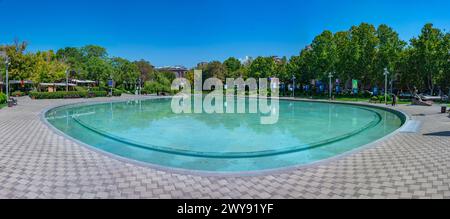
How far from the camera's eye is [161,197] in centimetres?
470

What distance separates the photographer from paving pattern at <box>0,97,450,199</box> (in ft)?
15.8

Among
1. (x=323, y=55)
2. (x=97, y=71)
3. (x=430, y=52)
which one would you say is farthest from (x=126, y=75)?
(x=430, y=52)

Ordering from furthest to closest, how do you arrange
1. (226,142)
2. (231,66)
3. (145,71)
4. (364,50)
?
1. (231,66)
2. (145,71)
3. (364,50)
4. (226,142)

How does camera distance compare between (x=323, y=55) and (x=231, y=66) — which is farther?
Answer: (x=231, y=66)

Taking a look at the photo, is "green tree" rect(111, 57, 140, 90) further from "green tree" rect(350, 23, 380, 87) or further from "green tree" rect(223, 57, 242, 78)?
"green tree" rect(350, 23, 380, 87)

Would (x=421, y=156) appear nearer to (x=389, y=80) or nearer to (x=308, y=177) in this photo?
(x=308, y=177)

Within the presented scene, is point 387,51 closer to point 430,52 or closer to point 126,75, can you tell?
point 430,52

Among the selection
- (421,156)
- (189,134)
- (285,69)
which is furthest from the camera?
(285,69)

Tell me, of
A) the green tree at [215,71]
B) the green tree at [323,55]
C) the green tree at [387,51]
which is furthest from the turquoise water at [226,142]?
the green tree at [215,71]

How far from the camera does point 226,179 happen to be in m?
5.64

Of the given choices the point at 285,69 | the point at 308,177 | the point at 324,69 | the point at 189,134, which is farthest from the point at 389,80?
the point at 308,177

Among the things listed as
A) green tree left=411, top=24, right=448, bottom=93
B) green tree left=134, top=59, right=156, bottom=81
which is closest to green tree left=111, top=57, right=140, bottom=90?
green tree left=134, top=59, right=156, bottom=81

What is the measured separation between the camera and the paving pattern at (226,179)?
4.82 metres
